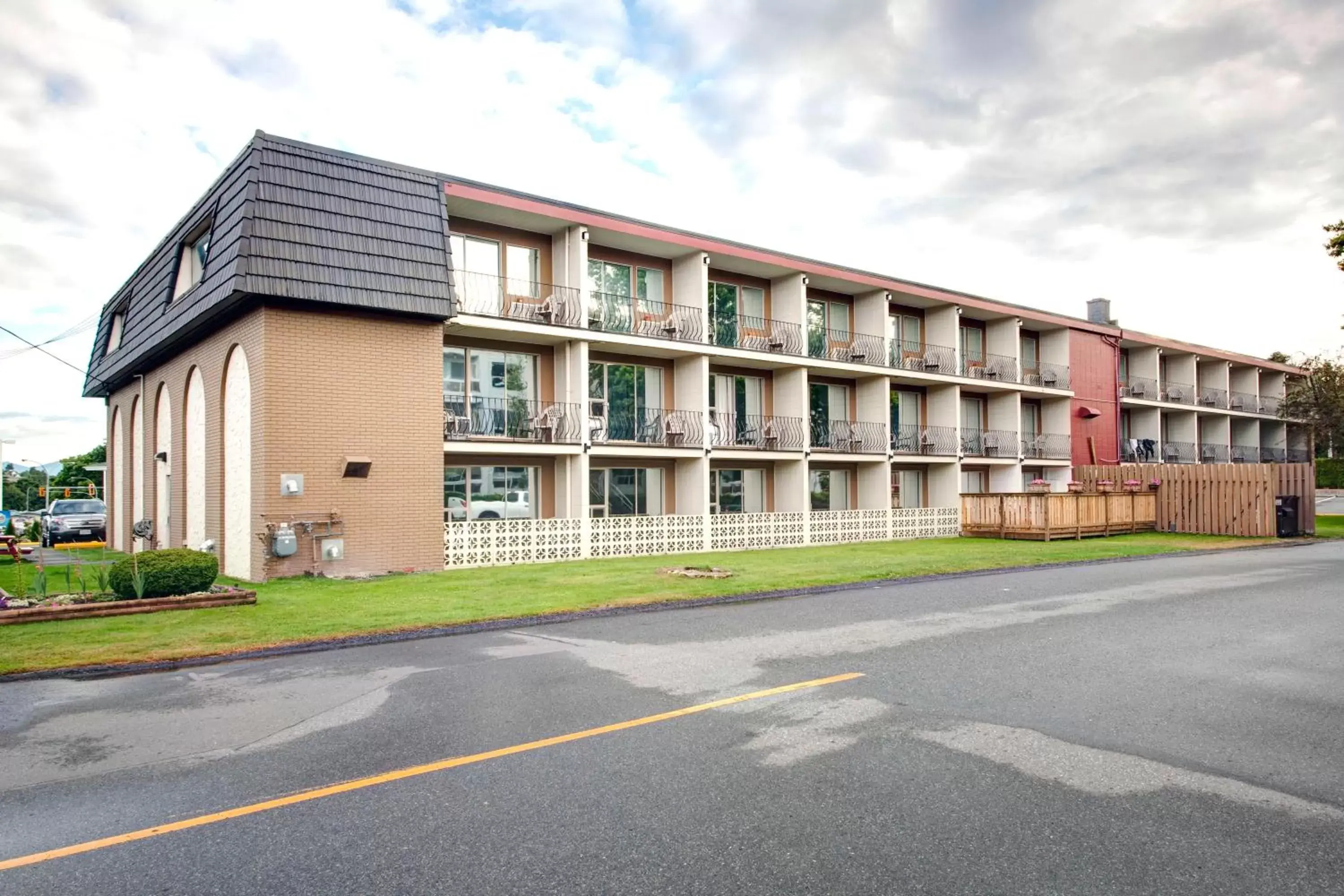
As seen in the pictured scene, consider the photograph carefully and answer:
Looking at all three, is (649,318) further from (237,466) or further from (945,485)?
(945,485)

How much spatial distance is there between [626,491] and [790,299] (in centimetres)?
785

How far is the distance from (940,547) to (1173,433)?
26.7 metres

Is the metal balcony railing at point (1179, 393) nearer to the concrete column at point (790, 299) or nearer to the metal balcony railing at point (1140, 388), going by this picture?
the metal balcony railing at point (1140, 388)

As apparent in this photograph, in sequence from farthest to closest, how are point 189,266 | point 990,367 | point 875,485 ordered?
1. point 990,367
2. point 875,485
3. point 189,266

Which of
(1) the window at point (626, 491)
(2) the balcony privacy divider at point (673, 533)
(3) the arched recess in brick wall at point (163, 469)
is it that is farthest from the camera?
(1) the window at point (626, 491)

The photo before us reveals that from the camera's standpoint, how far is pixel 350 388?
15.9 meters

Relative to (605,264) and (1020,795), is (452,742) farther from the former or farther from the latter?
(605,264)

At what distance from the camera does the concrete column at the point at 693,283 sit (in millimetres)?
22781

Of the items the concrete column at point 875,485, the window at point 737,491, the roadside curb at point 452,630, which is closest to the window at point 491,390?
the window at point 737,491

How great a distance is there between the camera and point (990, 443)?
1230 inches

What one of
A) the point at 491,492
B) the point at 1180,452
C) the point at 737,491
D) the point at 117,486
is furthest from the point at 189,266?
the point at 1180,452

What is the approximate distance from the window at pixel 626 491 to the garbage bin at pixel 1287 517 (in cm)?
1939

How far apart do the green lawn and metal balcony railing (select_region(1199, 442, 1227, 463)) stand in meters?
23.8

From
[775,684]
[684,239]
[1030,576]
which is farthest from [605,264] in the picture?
[775,684]
